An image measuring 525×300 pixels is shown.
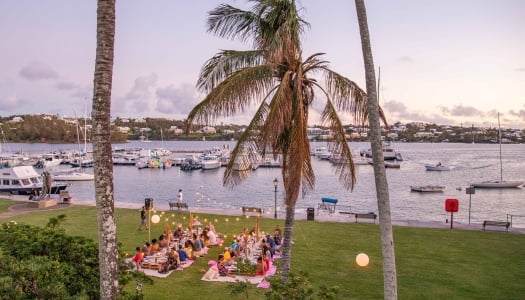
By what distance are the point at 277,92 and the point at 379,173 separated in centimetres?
313

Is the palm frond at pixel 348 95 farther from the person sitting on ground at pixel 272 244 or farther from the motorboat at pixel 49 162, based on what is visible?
the motorboat at pixel 49 162

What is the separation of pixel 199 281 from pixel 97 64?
35.0ft

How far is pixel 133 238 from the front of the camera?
21.6 m

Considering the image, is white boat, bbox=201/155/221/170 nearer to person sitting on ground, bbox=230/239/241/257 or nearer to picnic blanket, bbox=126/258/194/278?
person sitting on ground, bbox=230/239/241/257

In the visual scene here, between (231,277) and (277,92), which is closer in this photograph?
(277,92)

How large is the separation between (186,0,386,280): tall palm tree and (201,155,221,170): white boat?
85.4 m

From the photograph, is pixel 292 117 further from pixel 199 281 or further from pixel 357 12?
pixel 199 281

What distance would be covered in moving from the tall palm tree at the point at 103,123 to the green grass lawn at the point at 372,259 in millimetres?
Result: 7741

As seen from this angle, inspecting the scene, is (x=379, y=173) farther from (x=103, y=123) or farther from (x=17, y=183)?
(x=17, y=183)

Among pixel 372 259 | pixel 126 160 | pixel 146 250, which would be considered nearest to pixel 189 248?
pixel 146 250

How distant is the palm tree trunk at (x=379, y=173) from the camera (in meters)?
7.49

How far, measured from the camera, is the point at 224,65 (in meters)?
10.5

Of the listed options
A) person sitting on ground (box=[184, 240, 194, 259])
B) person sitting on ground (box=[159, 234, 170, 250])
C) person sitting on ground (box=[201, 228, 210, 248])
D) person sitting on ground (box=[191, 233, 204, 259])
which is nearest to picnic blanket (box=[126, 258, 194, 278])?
person sitting on ground (box=[184, 240, 194, 259])

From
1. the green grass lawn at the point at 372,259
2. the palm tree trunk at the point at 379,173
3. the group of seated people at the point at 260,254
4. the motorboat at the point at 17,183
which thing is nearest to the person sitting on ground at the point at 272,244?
the group of seated people at the point at 260,254
